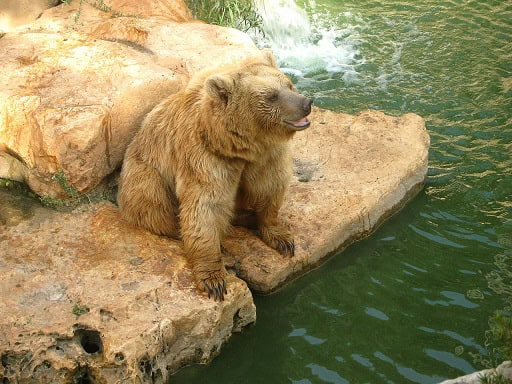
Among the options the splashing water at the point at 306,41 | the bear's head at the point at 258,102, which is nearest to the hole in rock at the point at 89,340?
the bear's head at the point at 258,102

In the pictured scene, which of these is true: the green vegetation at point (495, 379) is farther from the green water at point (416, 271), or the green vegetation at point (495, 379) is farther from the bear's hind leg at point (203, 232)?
the bear's hind leg at point (203, 232)

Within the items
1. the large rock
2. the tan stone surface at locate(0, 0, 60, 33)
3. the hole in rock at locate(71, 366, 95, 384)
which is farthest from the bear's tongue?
the tan stone surface at locate(0, 0, 60, 33)

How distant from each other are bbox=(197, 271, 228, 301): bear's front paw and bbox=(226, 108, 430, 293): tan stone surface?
0.61 meters

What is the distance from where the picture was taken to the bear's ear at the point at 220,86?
5.15 meters

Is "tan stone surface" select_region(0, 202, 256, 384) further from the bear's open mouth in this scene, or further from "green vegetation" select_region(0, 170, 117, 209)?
the bear's open mouth

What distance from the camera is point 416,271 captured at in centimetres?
632

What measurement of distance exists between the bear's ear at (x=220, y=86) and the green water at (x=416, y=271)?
1.85 meters

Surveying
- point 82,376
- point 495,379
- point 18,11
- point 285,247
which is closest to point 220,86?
point 285,247

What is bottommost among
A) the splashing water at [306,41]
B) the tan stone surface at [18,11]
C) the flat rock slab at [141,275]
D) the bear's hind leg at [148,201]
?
the flat rock slab at [141,275]

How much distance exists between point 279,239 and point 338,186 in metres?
1.00

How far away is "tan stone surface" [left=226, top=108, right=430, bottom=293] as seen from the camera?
6.15m

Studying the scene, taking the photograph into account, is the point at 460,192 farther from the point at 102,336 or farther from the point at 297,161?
the point at 102,336

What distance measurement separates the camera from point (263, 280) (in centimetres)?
599

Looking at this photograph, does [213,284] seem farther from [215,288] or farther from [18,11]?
[18,11]
